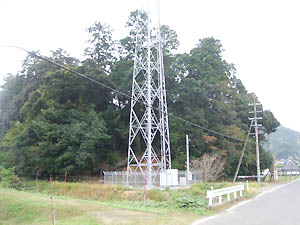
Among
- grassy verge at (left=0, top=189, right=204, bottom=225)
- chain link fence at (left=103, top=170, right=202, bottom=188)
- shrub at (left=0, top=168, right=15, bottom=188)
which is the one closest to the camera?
grassy verge at (left=0, top=189, right=204, bottom=225)

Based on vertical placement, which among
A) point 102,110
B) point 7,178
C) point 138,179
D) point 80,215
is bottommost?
point 80,215

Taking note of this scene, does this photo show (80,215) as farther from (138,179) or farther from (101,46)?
(101,46)

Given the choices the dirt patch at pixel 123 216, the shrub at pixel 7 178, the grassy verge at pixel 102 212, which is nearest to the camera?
the dirt patch at pixel 123 216

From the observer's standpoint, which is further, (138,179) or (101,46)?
(101,46)

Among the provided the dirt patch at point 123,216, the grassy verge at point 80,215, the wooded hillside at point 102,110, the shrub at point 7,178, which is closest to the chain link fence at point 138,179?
the wooded hillside at point 102,110

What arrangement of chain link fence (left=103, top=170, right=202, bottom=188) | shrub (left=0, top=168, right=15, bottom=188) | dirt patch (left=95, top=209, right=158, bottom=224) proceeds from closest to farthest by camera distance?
dirt patch (left=95, top=209, right=158, bottom=224)
chain link fence (left=103, top=170, right=202, bottom=188)
shrub (left=0, top=168, right=15, bottom=188)

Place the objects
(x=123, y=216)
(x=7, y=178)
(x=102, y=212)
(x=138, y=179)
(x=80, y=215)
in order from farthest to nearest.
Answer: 1. (x=7, y=178)
2. (x=138, y=179)
3. (x=102, y=212)
4. (x=80, y=215)
5. (x=123, y=216)

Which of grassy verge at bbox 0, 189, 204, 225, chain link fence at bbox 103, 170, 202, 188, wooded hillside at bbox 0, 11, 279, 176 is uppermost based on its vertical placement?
wooded hillside at bbox 0, 11, 279, 176

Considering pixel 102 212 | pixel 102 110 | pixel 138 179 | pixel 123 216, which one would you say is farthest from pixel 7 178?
pixel 123 216

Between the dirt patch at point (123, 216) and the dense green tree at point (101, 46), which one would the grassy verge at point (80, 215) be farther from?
the dense green tree at point (101, 46)

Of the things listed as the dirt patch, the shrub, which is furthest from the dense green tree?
the dirt patch

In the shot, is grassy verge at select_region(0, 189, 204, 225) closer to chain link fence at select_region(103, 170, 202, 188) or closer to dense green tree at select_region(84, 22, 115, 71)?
chain link fence at select_region(103, 170, 202, 188)

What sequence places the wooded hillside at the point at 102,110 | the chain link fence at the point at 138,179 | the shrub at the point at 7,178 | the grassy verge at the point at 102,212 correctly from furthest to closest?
the wooded hillside at the point at 102,110 → the shrub at the point at 7,178 → the chain link fence at the point at 138,179 → the grassy verge at the point at 102,212

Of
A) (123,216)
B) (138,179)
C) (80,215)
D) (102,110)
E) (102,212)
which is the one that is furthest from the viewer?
(102,110)
